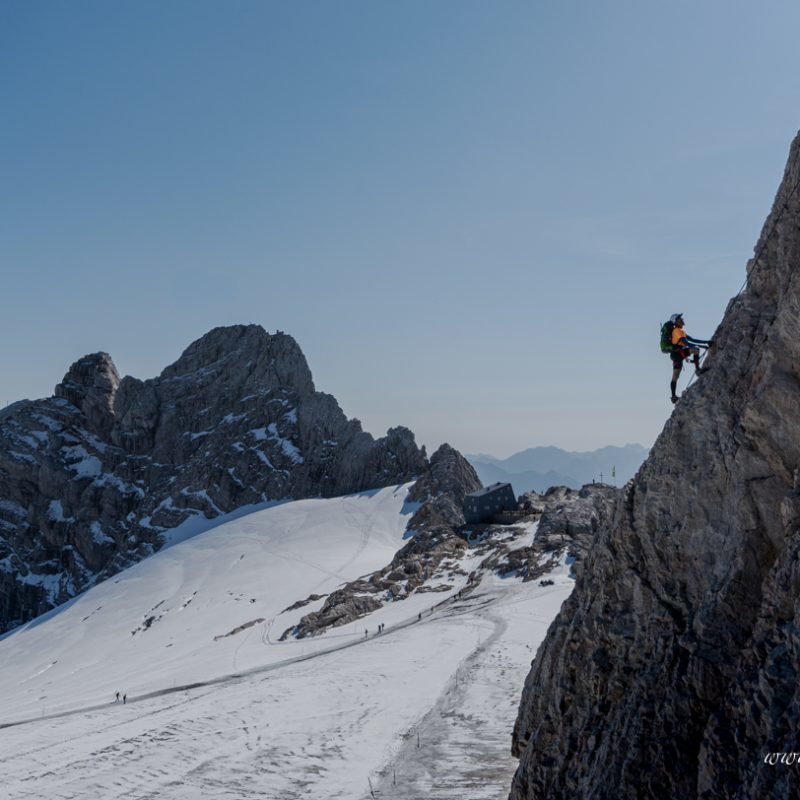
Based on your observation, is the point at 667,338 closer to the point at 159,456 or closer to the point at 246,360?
the point at 246,360

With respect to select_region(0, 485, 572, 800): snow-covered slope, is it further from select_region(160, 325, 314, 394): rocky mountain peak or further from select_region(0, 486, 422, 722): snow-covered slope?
select_region(160, 325, 314, 394): rocky mountain peak

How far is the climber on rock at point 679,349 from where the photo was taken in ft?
50.6

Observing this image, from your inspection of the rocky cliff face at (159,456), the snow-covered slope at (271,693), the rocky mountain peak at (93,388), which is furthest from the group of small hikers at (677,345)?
the rocky mountain peak at (93,388)

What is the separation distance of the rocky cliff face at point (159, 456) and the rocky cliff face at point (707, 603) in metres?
111

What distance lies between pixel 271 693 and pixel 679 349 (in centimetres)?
2590

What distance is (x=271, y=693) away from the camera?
33.9 meters

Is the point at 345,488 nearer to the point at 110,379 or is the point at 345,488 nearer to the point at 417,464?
the point at 417,464

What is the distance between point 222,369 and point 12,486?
44.3 metres

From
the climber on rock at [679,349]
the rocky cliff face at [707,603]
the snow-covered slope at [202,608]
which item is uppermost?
the climber on rock at [679,349]

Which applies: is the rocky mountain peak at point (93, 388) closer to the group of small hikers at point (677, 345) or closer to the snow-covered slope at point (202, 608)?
the snow-covered slope at point (202, 608)

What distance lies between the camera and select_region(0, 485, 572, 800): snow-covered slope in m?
23.4

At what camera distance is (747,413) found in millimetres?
12078

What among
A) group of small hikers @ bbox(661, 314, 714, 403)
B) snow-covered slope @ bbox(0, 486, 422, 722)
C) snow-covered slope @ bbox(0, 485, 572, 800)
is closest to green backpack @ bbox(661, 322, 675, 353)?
group of small hikers @ bbox(661, 314, 714, 403)

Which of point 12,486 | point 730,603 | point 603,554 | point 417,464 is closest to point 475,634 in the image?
point 603,554
